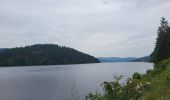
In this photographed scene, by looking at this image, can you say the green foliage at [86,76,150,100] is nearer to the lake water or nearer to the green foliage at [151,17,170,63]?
the lake water

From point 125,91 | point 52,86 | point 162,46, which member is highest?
point 162,46

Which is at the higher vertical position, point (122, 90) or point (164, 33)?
point (164, 33)

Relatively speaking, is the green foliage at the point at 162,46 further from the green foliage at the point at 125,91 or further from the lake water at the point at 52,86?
the green foliage at the point at 125,91

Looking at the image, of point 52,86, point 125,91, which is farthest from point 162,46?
point 125,91

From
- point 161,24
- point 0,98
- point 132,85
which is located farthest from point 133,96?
point 161,24

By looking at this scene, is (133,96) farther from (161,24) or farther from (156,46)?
(161,24)

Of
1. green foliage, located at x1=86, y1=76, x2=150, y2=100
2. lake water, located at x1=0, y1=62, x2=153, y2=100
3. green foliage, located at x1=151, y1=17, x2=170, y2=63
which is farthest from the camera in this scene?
green foliage, located at x1=151, y1=17, x2=170, y2=63

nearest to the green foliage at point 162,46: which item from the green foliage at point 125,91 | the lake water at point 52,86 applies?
the lake water at point 52,86

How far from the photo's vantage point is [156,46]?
5591 cm

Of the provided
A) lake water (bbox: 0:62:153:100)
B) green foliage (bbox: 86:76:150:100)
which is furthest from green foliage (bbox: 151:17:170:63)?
green foliage (bbox: 86:76:150:100)

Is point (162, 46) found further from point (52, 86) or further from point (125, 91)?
point (125, 91)

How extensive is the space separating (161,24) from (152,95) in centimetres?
5359

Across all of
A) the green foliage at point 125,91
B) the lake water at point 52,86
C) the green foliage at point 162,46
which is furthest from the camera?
the green foliage at point 162,46

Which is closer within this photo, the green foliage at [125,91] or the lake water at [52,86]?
the green foliage at [125,91]
